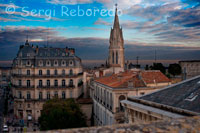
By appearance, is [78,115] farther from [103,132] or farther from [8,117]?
[103,132]

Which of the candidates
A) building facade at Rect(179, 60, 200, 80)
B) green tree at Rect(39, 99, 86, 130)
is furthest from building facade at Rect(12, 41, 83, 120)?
building facade at Rect(179, 60, 200, 80)

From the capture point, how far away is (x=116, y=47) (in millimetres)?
A: 88062

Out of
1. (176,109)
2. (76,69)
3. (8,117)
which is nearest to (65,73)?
(76,69)

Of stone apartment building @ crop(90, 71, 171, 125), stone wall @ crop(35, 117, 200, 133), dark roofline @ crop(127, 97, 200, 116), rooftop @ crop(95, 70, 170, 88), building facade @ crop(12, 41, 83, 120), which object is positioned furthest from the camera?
building facade @ crop(12, 41, 83, 120)

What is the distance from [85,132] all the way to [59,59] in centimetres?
5812

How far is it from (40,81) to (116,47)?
34.0m

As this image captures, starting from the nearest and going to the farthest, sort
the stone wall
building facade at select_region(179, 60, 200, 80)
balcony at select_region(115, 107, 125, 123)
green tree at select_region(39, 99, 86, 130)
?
the stone wall, building facade at select_region(179, 60, 200, 80), balcony at select_region(115, 107, 125, 123), green tree at select_region(39, 99, 86, 130)

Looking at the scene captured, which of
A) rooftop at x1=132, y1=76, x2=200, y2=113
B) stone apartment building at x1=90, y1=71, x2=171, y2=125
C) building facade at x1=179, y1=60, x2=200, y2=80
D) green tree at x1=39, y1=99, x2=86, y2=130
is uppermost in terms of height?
building facade at x1=179, y1=60, x2=200, y2=80

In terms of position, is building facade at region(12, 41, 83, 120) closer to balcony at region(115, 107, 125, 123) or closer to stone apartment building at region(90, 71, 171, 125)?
stone apartment building at region(90, 71, 171, 125)

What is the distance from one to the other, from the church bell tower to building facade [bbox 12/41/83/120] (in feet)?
84.0

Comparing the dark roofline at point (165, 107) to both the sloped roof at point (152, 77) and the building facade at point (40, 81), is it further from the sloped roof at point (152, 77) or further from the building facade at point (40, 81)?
the building facade at point (40, 81)

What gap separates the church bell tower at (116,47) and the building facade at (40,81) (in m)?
25.6

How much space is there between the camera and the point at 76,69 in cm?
6462

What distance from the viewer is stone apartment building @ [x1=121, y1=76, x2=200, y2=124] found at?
43.9 feet
